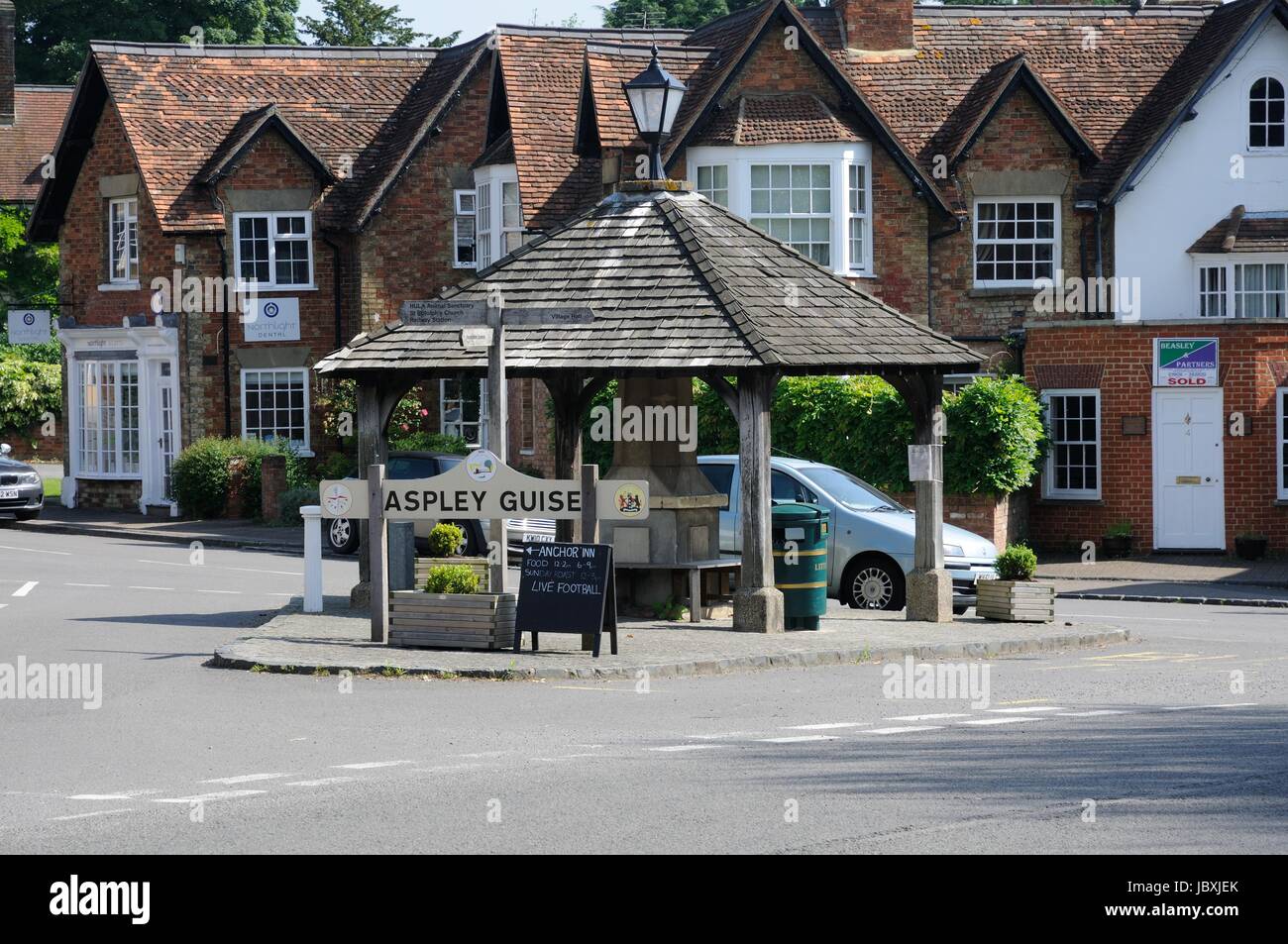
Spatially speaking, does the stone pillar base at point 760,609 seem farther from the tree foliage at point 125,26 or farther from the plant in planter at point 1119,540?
the tree foliage at point 125,26

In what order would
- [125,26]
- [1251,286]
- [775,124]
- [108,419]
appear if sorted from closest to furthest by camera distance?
[775,124], [1251,286], [108,419], [125,26]

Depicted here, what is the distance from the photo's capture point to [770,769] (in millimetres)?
10867

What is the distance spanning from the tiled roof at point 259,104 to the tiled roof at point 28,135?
63.9ft

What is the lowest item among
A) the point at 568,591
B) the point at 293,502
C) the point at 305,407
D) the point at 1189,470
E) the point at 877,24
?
the point at 568,591

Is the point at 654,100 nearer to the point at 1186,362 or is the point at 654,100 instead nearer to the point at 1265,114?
the point at 1186,362

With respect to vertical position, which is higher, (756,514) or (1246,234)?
(1246,234)

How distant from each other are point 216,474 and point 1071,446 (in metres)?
15.8

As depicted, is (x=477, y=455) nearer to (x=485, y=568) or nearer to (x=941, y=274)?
(x=485, y=568)

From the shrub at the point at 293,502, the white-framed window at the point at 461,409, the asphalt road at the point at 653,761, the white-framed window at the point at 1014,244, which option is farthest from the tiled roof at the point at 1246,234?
the asphalt road at the point at 653,761

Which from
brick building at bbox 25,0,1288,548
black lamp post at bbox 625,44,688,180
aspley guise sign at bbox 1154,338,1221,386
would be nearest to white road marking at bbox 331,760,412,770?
black lamp post at bbox 625,44,688,180

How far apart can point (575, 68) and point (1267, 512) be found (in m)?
16.1

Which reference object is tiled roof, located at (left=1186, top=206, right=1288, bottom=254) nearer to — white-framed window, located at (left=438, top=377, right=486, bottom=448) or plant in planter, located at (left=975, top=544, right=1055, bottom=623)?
white-framed window, located at (left=438, top=377, right=486, bottom=448)

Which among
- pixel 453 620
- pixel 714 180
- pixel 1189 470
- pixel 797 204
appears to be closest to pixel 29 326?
pixel 714 180

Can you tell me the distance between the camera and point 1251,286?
109ft
